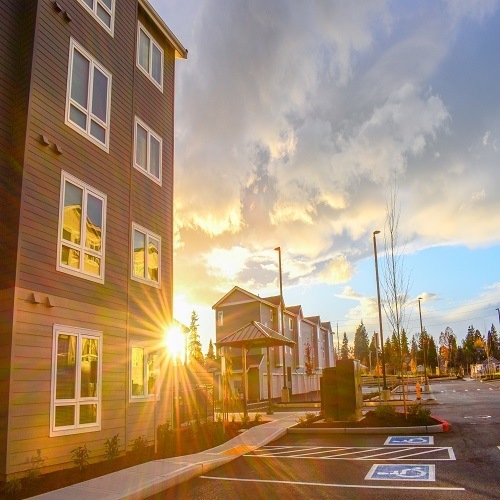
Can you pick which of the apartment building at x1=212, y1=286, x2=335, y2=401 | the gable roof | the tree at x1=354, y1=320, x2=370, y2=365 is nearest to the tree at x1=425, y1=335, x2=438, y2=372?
the tree at x1=354, y1=320, x2=370, y2=365

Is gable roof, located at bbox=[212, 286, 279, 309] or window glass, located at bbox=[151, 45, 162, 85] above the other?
window glass, located at bbox=[151, 45, 162, 85]

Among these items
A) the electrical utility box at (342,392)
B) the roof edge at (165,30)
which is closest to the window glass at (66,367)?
the electrical utility box at (342,392)

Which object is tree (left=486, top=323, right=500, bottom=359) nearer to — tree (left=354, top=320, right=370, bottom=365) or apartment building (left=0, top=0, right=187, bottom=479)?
tree (left=354, top=320, right=370, bottom=365)

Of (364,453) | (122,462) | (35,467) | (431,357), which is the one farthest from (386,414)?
(431,357)

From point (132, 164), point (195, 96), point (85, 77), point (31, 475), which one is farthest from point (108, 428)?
→ point (195, 96)

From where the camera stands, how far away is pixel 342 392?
1666 cm

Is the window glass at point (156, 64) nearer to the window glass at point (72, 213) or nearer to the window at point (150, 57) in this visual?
the window at point (150, 57)

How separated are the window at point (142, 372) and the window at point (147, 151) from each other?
5.48 meters

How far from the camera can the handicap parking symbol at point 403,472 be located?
902 centimetres

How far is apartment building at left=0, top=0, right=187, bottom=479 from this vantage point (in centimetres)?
1020

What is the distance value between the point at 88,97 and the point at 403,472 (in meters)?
11.3

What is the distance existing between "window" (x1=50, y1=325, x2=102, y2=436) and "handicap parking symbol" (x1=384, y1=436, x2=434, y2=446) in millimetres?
7367

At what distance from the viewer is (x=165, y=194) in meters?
17.0

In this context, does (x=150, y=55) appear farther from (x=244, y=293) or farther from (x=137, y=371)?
(x=244, y=293)
